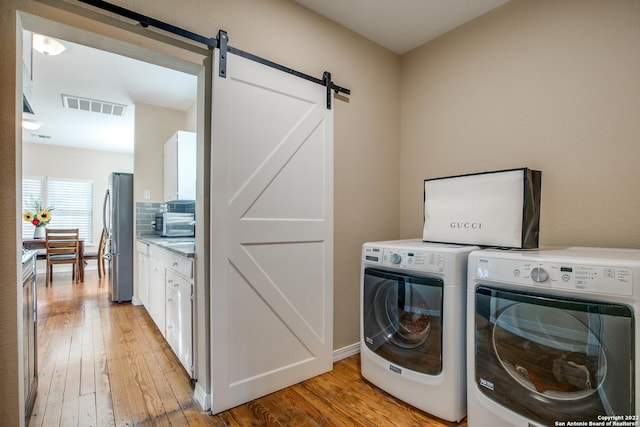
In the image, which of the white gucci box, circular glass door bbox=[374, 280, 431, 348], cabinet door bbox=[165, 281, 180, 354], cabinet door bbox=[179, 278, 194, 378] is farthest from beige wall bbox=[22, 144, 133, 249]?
the white gucci box

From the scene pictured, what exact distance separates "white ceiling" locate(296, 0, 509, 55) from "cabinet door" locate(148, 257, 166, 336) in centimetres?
243

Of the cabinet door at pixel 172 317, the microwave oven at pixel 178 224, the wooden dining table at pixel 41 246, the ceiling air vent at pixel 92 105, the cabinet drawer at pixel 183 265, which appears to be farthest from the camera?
the wooden dining table at pixel 41 246

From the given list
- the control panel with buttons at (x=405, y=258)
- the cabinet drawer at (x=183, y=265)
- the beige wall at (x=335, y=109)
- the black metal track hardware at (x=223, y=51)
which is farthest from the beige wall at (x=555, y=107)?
the cabinet drawer at (x=183, y=265)

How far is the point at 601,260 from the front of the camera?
121 cm

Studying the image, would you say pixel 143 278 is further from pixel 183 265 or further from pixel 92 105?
pixel 92 105

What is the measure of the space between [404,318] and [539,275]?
78cm

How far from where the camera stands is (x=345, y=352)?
2.49 metres

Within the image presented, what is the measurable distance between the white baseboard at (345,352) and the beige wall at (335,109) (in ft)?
0.17

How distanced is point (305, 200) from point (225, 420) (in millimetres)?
1374

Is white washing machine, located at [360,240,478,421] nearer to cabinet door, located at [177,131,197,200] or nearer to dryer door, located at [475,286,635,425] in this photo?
dryer door, located at [475,286,635,425]

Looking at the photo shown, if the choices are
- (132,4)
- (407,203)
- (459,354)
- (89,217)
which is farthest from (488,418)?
(89,217)

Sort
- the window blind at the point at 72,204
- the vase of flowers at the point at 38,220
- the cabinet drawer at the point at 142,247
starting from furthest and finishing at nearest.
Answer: the window blind at the point at 72,204, the vase of flowers at the point at 38,220, the cabinet drawer at the point at 142,247

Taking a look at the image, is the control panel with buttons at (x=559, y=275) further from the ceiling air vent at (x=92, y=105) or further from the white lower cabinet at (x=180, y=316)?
the ceiling air vent at (x=92, y=105)

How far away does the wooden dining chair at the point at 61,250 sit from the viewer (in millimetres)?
5086
